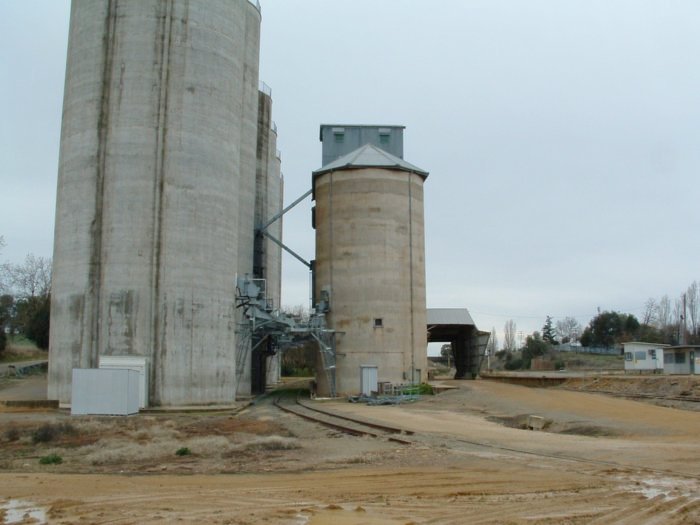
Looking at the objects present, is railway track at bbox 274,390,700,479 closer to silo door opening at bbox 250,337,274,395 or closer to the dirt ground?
the dirt ground

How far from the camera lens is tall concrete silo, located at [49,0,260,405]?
1400 inches

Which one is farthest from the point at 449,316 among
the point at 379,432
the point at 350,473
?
the point at 350,473

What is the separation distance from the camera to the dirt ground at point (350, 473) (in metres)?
11.0

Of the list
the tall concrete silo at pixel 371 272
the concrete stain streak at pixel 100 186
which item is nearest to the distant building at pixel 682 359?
the tall concrete silo at pixel 371 272

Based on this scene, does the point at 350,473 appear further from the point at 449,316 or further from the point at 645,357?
the point at 645,357

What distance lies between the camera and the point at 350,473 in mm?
15023

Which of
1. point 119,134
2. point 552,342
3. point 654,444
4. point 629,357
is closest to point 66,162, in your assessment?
point 119,134

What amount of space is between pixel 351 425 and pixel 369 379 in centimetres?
1861

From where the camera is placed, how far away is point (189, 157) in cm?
3716

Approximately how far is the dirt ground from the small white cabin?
36315 mm

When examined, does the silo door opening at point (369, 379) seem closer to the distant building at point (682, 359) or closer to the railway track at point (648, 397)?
the railway track at point (648, 397)

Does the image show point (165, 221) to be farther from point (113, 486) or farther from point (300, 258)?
point (113, 486)

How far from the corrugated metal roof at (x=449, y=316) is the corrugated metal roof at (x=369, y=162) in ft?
45.7

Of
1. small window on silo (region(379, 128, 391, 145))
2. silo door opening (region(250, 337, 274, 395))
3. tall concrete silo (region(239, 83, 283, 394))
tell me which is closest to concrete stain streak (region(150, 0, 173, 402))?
tall concrete silo (region(239, 83, 283, 394))
